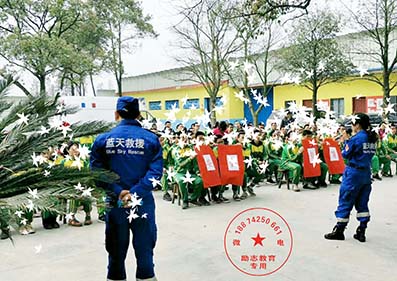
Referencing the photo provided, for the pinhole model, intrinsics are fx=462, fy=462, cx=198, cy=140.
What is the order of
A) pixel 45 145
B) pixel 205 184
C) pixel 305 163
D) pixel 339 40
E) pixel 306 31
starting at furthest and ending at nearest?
pixel 339 40 → pixel 306 31 → pixel 305 163 → pixel 205 184 → pixel 45 145

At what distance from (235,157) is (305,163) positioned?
5.88 feet

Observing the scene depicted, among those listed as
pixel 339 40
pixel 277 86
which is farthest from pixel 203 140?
pixel 277 86

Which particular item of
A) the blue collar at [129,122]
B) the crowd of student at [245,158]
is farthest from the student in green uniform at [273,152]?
the blue collar at [129,122]

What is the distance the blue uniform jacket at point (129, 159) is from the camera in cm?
331

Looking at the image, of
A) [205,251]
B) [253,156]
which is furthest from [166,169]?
[205,251]

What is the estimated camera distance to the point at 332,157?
31.8 ft

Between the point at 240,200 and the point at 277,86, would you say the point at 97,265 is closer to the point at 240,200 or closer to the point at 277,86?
the point at 240,200

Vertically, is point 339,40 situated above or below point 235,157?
above

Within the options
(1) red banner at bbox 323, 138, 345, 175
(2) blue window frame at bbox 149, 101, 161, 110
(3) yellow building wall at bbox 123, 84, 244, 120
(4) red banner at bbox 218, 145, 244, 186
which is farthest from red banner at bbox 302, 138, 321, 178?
(2) blue window frame at bbox 149, 101, 161, 110

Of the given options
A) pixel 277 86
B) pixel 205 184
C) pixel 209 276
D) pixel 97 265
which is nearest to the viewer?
pixel 209 276

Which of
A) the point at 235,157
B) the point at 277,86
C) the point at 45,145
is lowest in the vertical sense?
the point at 235,157

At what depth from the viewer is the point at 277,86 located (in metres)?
23.8

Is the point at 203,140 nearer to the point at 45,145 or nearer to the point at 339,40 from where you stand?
→ the point at 45,145

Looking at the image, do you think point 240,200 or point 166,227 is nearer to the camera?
point 166,227
